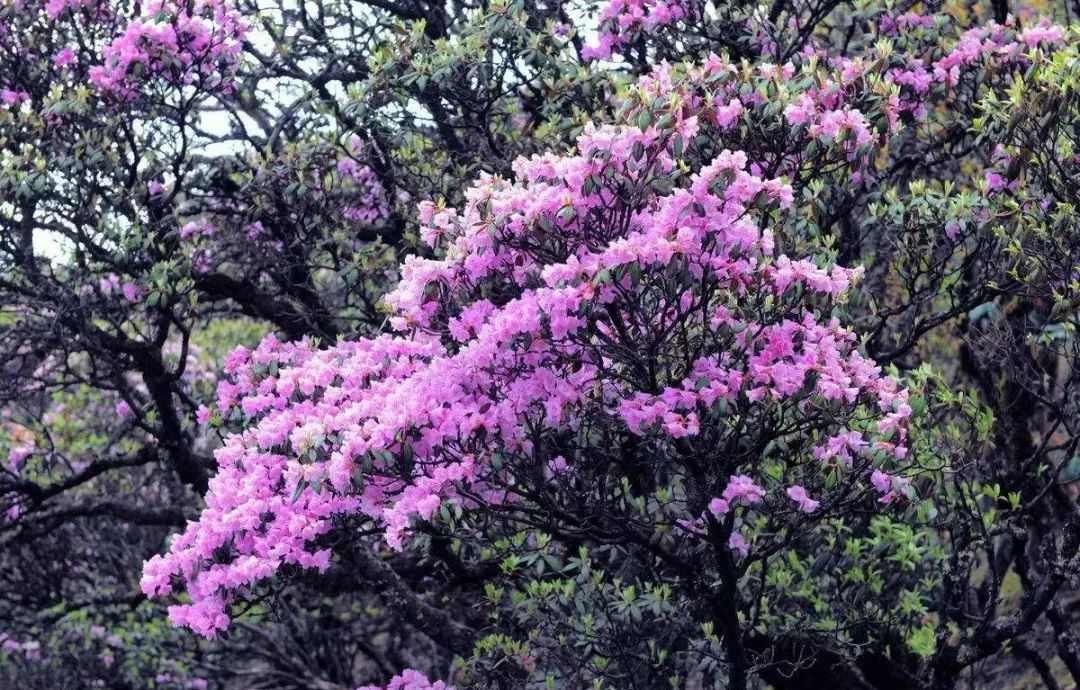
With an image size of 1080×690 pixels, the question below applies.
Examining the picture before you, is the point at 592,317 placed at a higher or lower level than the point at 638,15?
lower

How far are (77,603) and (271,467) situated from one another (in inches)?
222

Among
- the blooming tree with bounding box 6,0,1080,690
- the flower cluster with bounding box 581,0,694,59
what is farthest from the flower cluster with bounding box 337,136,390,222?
the flower cluster with bounding box 581,0,694,59

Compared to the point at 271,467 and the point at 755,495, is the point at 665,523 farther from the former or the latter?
the point at 271,467

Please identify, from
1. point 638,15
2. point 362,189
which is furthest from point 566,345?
point 362,189

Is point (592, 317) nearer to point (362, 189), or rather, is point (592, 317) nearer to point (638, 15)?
point (638, 15)

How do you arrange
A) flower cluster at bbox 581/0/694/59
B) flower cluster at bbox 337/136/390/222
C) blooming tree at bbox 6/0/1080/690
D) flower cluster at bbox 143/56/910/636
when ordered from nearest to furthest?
flower cluster at bbox 143/56/910/636 → blooming tree at bbox 6/0/1080/690 → flower cluster at bbox 581/0/694/59 → flower cluster at bbox 337/136/390/222

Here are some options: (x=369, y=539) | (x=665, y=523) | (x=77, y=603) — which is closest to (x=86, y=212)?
(x=369, y=539)

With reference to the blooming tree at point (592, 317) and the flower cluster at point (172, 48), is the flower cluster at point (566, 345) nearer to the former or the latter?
the blooming tree at point (592, 317)

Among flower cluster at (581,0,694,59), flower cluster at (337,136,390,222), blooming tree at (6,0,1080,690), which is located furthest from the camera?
flower cluster at (337,136,390,222)

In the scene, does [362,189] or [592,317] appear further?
[362,189]

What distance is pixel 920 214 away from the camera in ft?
24.1

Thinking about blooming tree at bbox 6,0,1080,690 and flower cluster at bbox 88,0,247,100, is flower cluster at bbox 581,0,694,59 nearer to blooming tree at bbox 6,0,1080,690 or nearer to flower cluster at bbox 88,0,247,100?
blooming tree at bbox 6,0,1080,690

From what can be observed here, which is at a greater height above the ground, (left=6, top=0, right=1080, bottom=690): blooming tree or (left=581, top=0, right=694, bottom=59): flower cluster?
(left=581, top=0, right=694, bottom=59): flower cluster

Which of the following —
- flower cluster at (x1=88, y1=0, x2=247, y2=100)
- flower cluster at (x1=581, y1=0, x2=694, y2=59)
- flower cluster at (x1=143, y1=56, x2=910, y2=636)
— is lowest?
flower cluster at (x1=143, y1=56, x2=910, y2=636)
